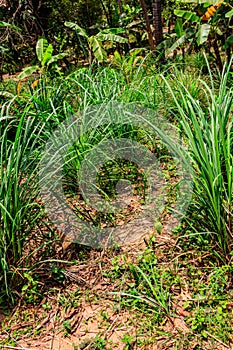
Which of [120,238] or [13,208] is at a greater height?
[13,208]

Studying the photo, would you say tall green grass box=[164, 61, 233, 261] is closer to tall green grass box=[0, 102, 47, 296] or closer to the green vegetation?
the green vegetation

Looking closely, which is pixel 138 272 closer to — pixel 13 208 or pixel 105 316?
pixel 105 316

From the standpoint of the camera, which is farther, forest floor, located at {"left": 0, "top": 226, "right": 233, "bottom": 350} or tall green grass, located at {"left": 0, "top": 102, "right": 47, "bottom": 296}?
tall green grass, located at {"left": 0, "top": 102, "right": 47, "bottom": 296}

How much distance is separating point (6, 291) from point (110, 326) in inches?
21.4

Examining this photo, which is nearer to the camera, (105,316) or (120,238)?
(105,316)

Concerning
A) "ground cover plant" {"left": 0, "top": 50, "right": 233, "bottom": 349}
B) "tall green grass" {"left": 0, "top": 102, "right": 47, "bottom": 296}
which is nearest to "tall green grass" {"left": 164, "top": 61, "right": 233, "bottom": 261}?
"ground cover plant" {"left": 0, "top": 50, "right": 233, "bottom": 349}

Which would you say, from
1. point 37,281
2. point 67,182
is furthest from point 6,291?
point 67,182

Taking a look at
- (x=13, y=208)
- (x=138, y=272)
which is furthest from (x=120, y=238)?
(x=13, y=208)

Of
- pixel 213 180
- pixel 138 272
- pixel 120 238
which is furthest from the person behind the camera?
pixel 120 238

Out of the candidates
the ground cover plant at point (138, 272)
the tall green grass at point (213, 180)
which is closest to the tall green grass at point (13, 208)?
the ground cover plant at point (138, 272)

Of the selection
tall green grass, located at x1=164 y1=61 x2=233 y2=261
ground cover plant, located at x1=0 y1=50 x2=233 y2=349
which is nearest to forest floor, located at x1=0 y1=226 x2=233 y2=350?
ground cover plant, located at x1=0 y1=50 x2=233 y2=349

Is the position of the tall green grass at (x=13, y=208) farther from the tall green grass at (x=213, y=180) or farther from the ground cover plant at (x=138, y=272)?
the tall green grass at (x=213, y=180)

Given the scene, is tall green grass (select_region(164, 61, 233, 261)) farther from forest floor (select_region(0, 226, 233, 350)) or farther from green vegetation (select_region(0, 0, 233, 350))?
forest floor (select_region(0, 226, 233, 350))

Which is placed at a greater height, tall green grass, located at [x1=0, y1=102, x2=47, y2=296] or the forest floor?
tall green grass, located at [x1=0, y1=102, x2=47, y2=296]
